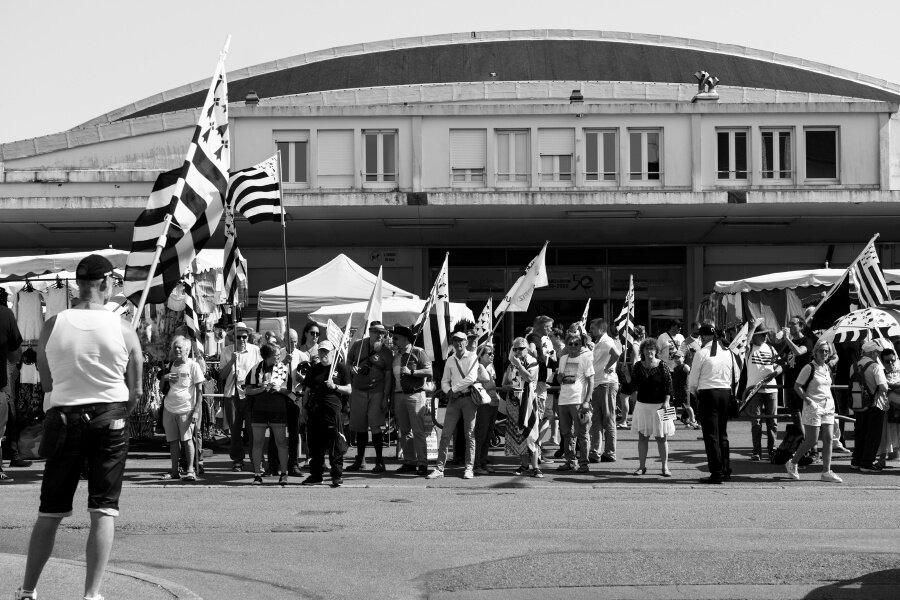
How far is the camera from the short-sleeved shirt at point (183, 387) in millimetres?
13492

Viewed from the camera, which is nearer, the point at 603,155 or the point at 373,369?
the point at 373,369

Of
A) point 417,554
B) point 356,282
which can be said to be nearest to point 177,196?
point 417,554

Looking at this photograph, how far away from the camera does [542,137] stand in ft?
109

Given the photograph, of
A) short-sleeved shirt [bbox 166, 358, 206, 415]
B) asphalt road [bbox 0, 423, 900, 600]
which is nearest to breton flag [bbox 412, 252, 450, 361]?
asphalt road [bbox 0, 423, 900, 600]

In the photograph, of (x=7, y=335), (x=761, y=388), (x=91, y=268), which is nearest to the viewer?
(x=91, y=268)

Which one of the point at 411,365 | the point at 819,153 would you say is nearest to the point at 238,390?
the point at 411,365

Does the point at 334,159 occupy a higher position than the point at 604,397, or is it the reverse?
the point at 334,159

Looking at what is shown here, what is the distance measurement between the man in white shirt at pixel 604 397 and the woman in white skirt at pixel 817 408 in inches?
101

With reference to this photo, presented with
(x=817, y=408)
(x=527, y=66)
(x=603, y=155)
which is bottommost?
(x=817, y=408)

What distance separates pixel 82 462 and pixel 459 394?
8.40 meters

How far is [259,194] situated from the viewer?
15.8 m

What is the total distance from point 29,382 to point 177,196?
26.4 feet

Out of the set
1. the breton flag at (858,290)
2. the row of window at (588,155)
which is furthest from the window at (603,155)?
the breton flag at (858,290)

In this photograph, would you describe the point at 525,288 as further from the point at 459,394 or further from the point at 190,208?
the point at 190,208
